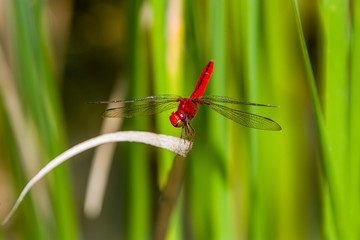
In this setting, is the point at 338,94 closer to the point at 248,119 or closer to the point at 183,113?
the point at 248,119

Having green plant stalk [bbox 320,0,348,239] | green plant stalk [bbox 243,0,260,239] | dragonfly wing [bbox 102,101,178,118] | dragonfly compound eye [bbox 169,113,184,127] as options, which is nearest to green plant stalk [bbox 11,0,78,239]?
dragonfly wing [bbox 102,101,178,118]

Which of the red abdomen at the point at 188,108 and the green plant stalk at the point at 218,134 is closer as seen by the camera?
the green plant stalk at the point at 218,134

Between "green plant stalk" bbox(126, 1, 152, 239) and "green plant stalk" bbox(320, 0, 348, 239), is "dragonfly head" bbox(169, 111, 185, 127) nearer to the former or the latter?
"green plant stalk" bbox(126, 1, 152, 239)

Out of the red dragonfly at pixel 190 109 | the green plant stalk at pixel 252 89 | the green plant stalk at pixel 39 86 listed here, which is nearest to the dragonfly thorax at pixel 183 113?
the red dragonfly at pixel 190 109

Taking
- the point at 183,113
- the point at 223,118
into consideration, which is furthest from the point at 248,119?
the point at 183,113

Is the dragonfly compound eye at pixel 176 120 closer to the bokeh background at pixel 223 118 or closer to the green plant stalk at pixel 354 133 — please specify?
the bokeh background at pixel 223 118

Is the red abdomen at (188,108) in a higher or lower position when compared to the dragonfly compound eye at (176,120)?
higher
